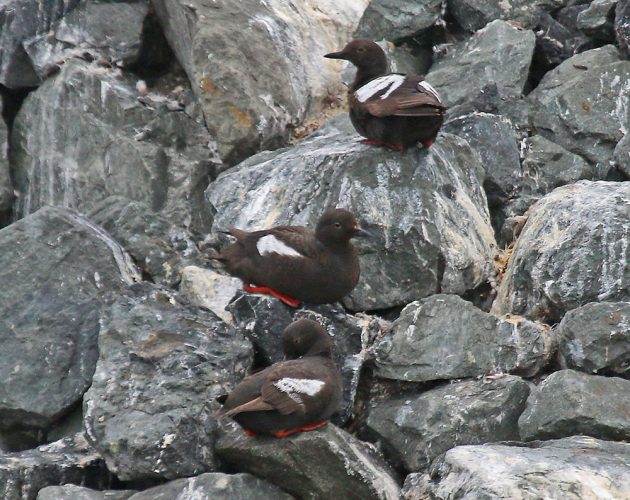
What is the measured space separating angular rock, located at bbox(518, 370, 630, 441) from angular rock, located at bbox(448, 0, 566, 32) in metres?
6.32

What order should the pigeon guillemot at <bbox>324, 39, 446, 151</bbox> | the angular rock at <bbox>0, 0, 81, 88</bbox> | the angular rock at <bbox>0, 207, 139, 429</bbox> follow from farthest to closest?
the angular rock at <bbox>0, 0, 81, 88</bbox> → the pigeon guillemot at <bbox>324, 39, 446, 151</bbox> → the angular rock at <bbox>0, 207, 139, 429</bbox>

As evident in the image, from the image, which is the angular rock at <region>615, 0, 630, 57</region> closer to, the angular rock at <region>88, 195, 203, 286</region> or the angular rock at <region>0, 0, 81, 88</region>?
the angular rock at <region>88, 195, 203, 286</region>

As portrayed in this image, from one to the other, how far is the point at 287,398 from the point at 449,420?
1210 millimetres

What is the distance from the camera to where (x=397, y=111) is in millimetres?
10242

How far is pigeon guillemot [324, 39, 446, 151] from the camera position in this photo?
10.2 m

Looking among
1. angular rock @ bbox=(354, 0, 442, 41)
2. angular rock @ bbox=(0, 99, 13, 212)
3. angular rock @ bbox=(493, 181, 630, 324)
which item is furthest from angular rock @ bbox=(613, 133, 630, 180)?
angular rock @ bbox=(0, 99, 13, 212)

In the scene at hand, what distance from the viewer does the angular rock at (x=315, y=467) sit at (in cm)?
800

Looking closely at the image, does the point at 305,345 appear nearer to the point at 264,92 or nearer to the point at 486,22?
the point at 264,92

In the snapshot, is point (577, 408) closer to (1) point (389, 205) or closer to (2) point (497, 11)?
(1) point (389, 205)

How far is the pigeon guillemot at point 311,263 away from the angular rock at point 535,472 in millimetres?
2106

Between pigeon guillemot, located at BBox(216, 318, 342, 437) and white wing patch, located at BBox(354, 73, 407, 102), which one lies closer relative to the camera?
pigeon guillemot, located at BBox(216, 318, 342, 437)

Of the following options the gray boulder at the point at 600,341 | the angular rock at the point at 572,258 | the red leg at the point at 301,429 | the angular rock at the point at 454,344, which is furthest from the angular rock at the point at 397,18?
the red leg at the point at 301,429

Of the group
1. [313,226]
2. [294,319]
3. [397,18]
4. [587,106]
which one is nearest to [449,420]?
[294,319]

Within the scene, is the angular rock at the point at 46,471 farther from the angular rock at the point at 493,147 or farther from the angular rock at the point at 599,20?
the angular rock at the point at 599,20
